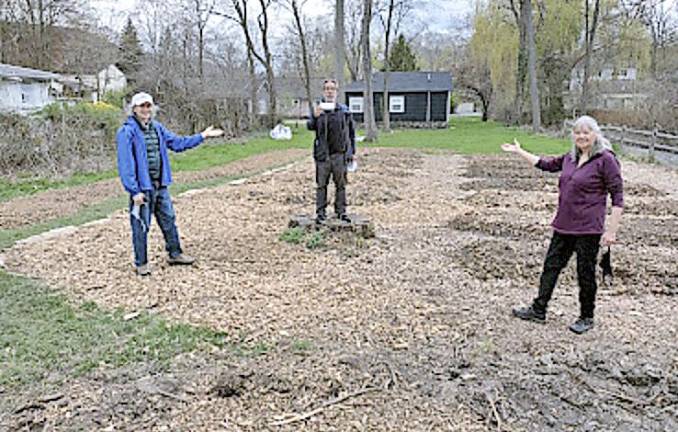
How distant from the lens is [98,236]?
6.76 m

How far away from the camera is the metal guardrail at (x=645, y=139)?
55.5ft

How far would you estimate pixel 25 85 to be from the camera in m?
26.8

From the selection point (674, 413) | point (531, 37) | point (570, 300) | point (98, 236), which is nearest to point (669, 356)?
point (674, 413)

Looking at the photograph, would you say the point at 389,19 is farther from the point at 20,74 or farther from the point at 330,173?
the point at 330,173

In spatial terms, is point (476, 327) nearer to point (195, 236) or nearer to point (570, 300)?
point (570, 300)

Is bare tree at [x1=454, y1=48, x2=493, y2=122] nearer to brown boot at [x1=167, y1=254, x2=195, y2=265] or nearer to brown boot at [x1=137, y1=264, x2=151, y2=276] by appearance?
brown boot at [x1=167, y1=254, x2=195, y2=265]

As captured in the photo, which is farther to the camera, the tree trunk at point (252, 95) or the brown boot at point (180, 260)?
the tree trunk at point (252, 95)

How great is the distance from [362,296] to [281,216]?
357 cm

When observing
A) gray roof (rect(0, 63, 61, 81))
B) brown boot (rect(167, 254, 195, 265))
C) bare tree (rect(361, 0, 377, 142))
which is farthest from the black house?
brown boot (rect(167, 254, 195, 265))

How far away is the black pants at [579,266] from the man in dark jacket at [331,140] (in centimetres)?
296

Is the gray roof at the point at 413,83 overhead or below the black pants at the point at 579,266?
overhead

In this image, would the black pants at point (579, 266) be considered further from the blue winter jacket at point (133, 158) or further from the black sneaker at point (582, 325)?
the blue winter jacket at point (133, 158)

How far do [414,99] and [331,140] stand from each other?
36.5m

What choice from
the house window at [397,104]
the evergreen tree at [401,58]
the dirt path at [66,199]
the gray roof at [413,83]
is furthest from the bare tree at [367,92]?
the evergreen tree at [401,58]
